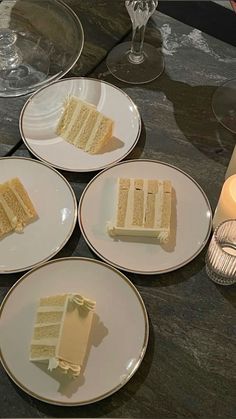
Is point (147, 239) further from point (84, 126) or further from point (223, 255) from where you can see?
point (84, 126)

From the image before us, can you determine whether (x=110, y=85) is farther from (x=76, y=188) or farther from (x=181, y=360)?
(x=181, y=360)

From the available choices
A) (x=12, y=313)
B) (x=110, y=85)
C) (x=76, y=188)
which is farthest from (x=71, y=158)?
(x=12, y=313)

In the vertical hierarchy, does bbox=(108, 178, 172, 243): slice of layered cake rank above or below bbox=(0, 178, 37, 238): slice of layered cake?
above

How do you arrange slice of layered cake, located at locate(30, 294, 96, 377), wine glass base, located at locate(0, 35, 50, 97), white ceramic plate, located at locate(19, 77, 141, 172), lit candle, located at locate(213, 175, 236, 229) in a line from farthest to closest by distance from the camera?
wine glass base, located at locate(0, 35, 50, 97) → white ceramic plate, located at locate(19, 77, 141, 172) → lit candle, located at locate(213, 175, 236, 229) → slice of layered cake, located at locate(30, 294, 96, 377)

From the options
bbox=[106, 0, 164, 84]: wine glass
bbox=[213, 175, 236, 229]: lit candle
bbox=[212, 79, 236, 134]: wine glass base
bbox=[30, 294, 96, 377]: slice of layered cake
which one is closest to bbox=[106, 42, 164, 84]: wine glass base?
bbox=[106, 0, 164, 84]: wine glass

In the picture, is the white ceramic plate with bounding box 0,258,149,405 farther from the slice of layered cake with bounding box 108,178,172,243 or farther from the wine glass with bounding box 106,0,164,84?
the wine glass with bounding box 106,0,164,84

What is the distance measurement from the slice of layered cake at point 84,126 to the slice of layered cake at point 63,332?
0.30 meters

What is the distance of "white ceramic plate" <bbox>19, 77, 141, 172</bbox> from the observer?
0.97 meters

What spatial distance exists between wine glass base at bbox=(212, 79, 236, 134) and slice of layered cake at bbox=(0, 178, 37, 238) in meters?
0.40

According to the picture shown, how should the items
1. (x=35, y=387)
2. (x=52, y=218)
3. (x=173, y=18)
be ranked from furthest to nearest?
(x=173, y=18) → (x=52, y=218) → (x=35, y=387)

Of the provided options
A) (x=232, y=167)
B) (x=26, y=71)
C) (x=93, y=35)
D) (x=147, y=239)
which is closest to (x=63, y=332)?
(x=147, y=239)

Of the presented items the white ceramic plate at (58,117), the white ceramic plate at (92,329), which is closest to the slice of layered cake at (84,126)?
the white ceramic plate at (58,117)

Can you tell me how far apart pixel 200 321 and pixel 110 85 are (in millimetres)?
477

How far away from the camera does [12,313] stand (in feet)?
2.66
